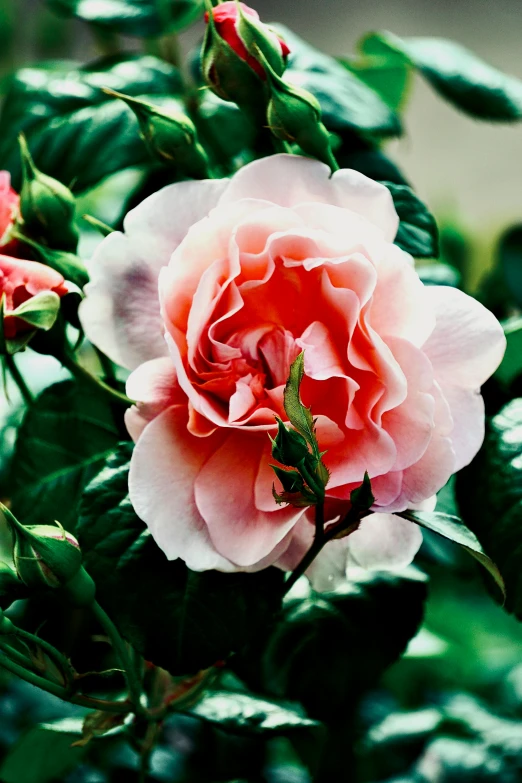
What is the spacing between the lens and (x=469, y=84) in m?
0.47

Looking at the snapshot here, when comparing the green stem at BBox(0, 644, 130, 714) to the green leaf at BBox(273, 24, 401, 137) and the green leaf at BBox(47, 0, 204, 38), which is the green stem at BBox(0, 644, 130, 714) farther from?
the green leaf at BBox(47, 0, 204, 38)

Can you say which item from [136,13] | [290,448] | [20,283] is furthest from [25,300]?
[136,13]

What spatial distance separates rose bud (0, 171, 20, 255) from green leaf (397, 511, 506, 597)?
0.52ft

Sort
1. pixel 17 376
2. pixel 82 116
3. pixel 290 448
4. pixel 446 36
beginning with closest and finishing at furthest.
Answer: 1. pixel 290 448
2. pixel 17 376
3. pixel 82 116
4. pixel 446 36

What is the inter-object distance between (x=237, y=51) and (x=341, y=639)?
0.80ft

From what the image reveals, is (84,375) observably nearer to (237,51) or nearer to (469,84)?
(237,51)

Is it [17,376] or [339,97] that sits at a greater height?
[339,97]

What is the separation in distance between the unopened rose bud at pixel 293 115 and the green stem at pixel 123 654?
6.2 inches

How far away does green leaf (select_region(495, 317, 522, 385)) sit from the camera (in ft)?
1.28

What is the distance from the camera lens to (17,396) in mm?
505

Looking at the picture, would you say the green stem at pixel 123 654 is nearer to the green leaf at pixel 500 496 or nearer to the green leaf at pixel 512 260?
the green leaf at pixel 500 496

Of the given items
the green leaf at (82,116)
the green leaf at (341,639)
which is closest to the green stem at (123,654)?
the green leaf at (341,639)

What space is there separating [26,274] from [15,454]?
10cm

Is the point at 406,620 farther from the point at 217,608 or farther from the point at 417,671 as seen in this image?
the point at 417,671
